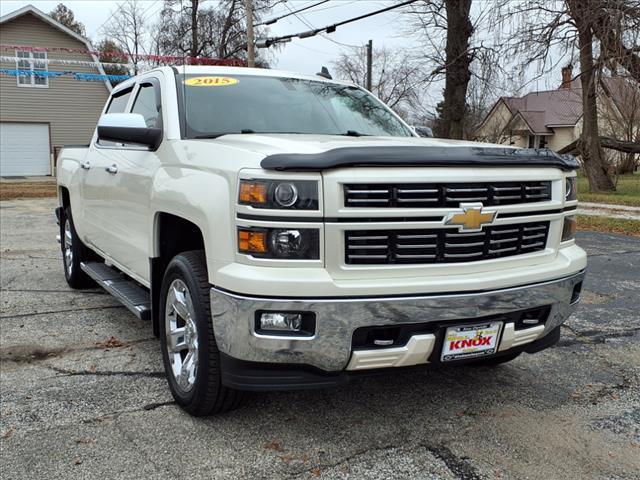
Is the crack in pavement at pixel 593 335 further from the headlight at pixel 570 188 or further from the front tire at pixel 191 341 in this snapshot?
the front tire at pixel 191 341

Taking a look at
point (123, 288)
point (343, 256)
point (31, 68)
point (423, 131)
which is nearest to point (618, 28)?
point (423, 131)

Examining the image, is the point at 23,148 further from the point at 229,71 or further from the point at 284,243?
the point at 284,243

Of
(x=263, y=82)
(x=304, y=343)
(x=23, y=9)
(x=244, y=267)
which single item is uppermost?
(x=23, y=9)

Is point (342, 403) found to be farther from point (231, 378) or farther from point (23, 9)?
point (23, 9)

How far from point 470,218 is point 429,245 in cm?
24

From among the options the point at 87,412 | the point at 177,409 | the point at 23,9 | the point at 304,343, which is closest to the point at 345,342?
the point at 304,343

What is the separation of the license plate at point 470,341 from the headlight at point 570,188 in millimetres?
920

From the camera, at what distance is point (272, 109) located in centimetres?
433

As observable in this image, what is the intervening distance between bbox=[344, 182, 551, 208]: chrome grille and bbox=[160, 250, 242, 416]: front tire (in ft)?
3.05

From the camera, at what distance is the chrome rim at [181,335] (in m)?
3.30

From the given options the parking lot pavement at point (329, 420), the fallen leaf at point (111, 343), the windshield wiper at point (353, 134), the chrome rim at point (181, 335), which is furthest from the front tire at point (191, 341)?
the windshield wiper at point (353, 134)

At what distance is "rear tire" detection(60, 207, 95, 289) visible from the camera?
20.5ft

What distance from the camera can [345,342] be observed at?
2.78 meters

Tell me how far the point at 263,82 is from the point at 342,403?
2353 millimetres
